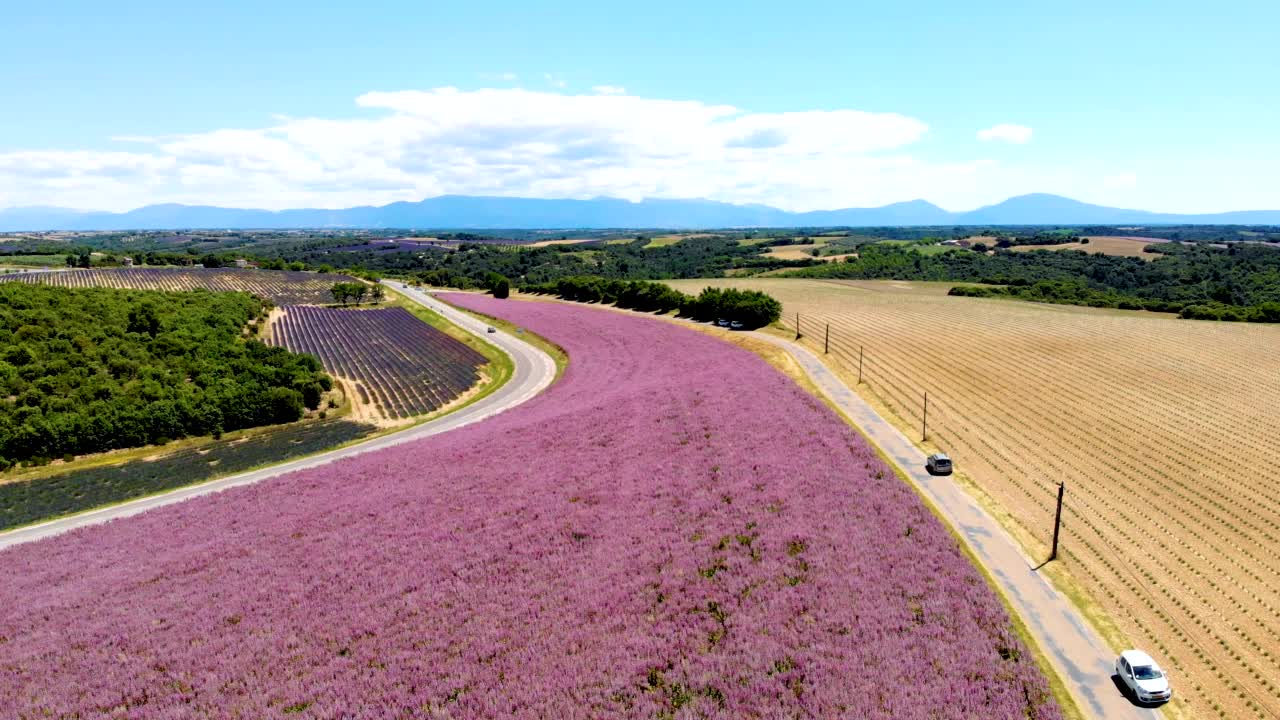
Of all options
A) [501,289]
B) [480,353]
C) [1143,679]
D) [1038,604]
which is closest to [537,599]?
[1143,679]

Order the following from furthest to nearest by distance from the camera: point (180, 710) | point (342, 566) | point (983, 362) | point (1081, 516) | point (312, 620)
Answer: point (983, 362) < point (1081, 516) < point (342, 566) < point (312, 620) < point (180, 710)

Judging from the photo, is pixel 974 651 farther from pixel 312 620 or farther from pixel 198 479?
pixel 198 479

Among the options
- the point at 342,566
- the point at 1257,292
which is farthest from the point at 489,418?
the point at 1257,292

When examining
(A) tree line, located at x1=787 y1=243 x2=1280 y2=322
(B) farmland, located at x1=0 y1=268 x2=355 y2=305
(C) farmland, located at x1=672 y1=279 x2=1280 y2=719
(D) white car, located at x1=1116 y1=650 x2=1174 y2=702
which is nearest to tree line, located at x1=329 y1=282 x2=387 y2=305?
(B) farmland, located at x1=0 y1=268 x2=355 y2=305

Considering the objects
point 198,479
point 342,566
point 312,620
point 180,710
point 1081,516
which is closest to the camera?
point 180,710

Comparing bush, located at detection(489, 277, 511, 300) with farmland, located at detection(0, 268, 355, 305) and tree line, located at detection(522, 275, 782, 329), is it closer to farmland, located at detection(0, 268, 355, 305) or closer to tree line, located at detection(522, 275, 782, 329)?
tree line, located at detection(522, 275, 782, 329)

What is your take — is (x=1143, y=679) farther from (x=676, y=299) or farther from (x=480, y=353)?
(x=676, y=299)

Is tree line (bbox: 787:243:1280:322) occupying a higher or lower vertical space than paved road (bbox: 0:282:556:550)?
higher
